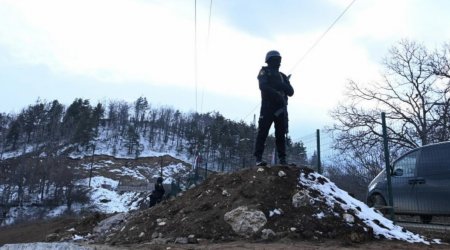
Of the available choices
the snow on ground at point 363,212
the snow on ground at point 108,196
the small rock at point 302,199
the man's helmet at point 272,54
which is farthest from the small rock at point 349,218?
the snow on ground at point 108,196

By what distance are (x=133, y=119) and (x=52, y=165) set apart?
164ft

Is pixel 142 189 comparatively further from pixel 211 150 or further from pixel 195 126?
pixel 195 126

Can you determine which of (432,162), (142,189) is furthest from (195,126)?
(432,162)

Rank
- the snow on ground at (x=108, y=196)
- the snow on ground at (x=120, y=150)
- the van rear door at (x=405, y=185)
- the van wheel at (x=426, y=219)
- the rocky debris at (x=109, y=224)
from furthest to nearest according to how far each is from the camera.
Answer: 1. the snow on ground at (x=120, y=150)
2. the snow on ground at (x=108, y=196)
3. the rocky debris at (x=109, y=224)
4. the van wheel at (x=426, y=219)
5. the van rear door at (x=405, y=185)

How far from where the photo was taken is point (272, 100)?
9.01 m

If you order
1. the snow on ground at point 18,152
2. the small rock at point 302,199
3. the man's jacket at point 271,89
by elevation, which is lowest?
the small rock at point 302,199

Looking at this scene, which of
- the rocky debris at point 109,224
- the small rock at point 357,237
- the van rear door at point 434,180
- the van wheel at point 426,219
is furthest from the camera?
the rocky debris at point 109,224

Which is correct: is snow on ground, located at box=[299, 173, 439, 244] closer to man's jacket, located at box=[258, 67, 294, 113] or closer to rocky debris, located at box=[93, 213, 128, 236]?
man's jacket, located at box=[258, 67, 294, 113]

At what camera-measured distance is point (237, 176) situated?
8766 millimetres

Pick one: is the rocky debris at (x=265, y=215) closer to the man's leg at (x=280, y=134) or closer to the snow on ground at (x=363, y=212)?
the snow on ground at (x=363, y=212)

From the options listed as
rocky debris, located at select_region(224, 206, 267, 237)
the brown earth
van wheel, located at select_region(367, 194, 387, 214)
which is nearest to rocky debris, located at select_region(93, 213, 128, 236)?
the brown earth

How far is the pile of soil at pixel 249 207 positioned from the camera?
696 centimetres

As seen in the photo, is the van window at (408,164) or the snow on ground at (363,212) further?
the van window at (408,164)

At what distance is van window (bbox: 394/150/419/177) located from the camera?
32.5ft
